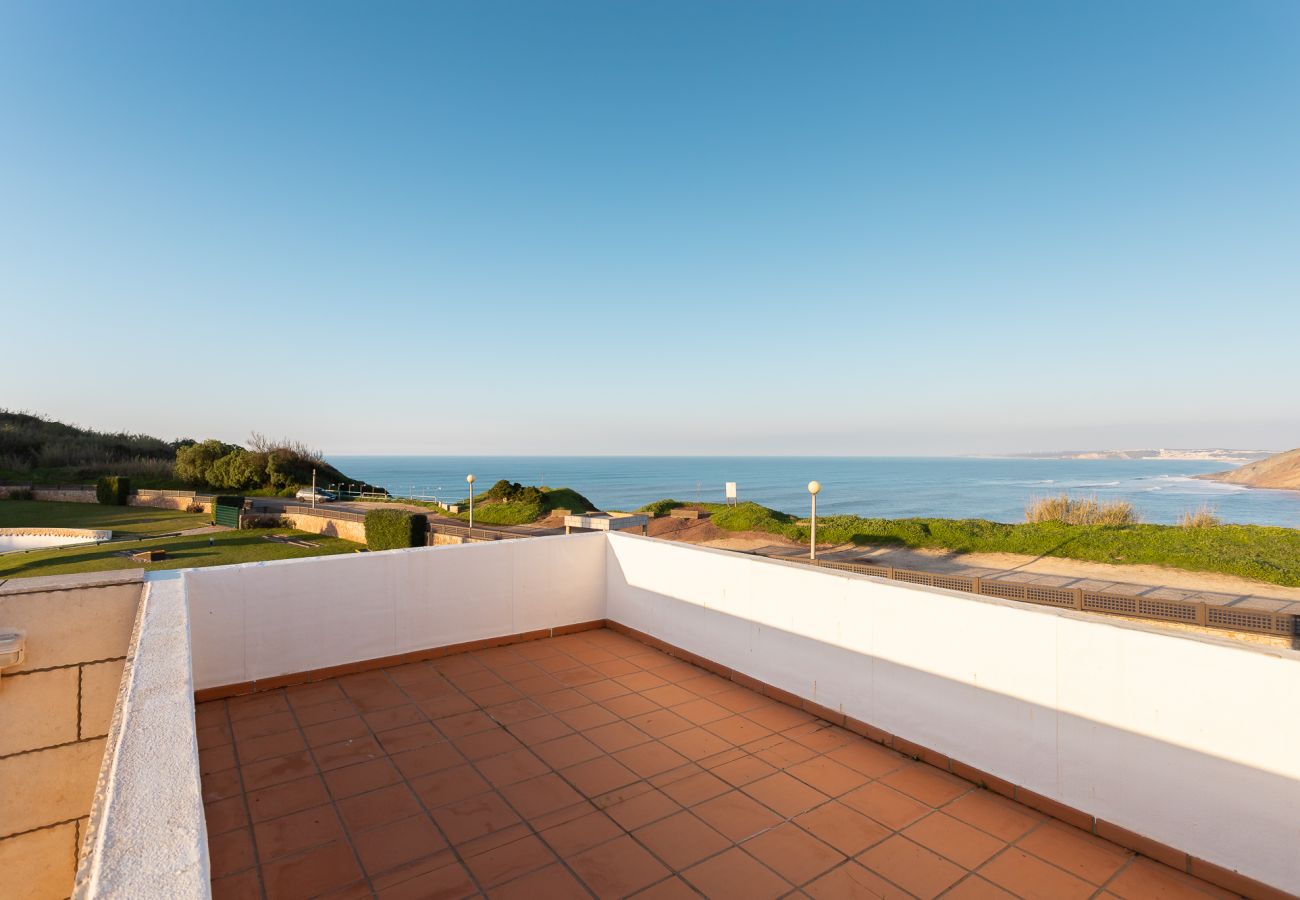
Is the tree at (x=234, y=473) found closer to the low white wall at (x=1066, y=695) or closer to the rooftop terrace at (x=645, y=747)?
the rooftop terrace at (x=645, y=747)

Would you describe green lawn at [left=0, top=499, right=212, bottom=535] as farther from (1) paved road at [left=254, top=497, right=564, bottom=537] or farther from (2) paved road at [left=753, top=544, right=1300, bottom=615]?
(2) paved road at [left=753, top=544, right=1300, bottom=615]

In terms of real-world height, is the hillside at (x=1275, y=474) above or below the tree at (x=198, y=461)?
below

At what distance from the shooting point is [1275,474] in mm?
55406

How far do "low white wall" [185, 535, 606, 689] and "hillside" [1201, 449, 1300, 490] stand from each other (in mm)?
73555

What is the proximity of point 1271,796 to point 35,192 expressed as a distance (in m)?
18.4

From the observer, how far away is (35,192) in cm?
1145

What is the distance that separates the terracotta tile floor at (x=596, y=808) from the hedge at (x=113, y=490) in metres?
27.9

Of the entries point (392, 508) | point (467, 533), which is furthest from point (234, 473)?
point (467, 533)

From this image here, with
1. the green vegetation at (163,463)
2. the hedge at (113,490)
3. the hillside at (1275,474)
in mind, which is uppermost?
the green vegetation at (163,463)

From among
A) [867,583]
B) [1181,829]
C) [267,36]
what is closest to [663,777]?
[867,583]

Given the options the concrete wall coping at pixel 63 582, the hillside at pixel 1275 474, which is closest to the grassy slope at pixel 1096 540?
the concrete wall coping at pixel 63 582

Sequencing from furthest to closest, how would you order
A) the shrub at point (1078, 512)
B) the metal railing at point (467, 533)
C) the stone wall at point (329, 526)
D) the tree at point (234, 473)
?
the tree at point (234, 473), the stone wall at point (329, 526), the shrub at point (1078, 512), the metal railing at point (467, 533)

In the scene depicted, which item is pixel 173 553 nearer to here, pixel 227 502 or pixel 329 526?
pixel 329 526

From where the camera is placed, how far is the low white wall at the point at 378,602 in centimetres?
387
